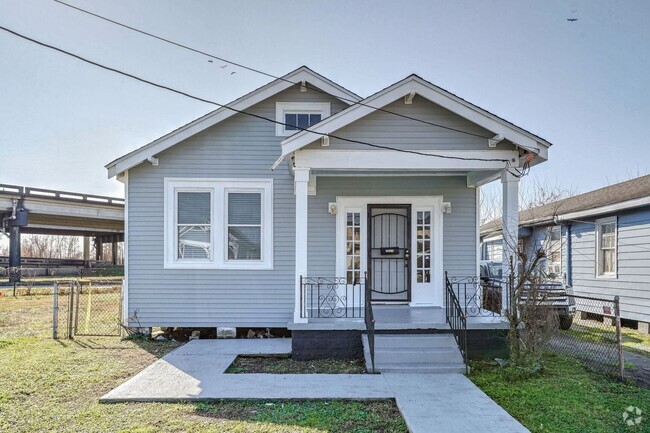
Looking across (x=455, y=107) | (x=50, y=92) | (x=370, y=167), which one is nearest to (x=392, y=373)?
(x=370, y=167)

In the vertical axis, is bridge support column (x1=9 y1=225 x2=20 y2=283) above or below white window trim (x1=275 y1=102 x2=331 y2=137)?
below

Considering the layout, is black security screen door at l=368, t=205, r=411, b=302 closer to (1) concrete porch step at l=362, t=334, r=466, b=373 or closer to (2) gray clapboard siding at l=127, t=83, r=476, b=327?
(2) gray clapboard siding at l=127, t=83, r=476, b=327

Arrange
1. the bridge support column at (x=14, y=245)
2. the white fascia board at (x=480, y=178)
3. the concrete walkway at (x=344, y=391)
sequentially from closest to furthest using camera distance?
1. the concrete walkway at (x=344, y=391)
2. the white fascia board at (x=480, y=178)
3. the bridge support column at (x=14, y=245)

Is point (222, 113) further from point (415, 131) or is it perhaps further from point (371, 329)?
point (371, 329)

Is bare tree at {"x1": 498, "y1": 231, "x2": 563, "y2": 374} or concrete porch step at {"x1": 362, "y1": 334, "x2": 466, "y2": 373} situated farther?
concrete porch step at {"x1": 362, "y1": 334, "x2": 466, "y2": 373}

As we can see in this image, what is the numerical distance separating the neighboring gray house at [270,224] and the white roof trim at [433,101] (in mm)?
1038

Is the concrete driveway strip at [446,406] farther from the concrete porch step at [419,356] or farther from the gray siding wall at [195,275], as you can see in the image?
the gray siding wall at [195,275]

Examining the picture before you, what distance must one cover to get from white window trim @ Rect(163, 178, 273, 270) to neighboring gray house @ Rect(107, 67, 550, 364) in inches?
0.8

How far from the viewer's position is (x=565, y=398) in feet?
17.4

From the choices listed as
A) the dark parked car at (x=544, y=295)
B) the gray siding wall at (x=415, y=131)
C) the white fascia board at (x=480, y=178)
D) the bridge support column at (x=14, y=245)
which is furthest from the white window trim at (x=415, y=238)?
the bridge support column at (x=14, y=245)

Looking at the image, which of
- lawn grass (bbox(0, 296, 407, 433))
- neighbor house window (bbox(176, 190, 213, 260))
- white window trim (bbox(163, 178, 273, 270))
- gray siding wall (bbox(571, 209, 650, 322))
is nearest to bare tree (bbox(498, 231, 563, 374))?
lawn grass (bbox(0, 296, 407, 433))

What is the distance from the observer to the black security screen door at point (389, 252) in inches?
352

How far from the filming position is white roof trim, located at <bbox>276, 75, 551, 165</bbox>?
702 centimetres

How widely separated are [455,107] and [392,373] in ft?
14.1
